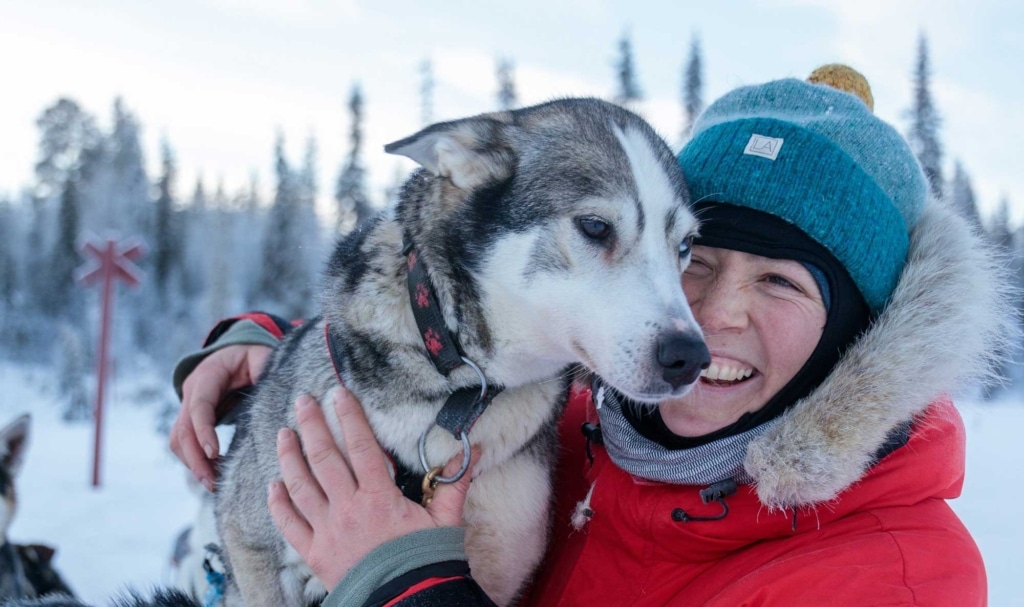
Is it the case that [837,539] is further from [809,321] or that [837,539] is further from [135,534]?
[135,534]

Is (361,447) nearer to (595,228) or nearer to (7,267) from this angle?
(595,228)

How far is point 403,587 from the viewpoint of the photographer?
6.03 ft

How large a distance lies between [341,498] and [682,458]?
38.5 inches

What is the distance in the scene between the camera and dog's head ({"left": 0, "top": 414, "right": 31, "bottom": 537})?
457 centimetres

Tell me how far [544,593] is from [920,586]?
119cm

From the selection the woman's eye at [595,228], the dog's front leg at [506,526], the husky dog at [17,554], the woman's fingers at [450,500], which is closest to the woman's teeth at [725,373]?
the woman's eye at [595,228]

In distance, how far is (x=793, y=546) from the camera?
194cm

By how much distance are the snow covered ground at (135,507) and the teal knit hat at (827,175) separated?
59 cm

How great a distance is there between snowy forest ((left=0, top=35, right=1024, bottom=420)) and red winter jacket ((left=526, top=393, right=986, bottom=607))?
23958mm

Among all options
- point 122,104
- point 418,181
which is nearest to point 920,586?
point 418,181

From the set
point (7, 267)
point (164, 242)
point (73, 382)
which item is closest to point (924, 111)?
point (73, 382)

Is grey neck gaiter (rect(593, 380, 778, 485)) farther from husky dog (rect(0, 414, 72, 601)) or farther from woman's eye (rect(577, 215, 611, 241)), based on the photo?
husky dog (rect(0, 414, 72, 601))

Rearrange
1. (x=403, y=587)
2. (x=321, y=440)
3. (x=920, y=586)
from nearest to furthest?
(x=920, y=586)
(x=403, y=587)
(x=321, y=440)

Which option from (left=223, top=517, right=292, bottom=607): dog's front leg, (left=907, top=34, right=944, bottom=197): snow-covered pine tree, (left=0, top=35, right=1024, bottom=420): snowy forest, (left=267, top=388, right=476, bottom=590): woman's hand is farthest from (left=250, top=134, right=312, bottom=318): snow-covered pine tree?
(left=267, top=388, right=476, bottom=590): woman's hand
